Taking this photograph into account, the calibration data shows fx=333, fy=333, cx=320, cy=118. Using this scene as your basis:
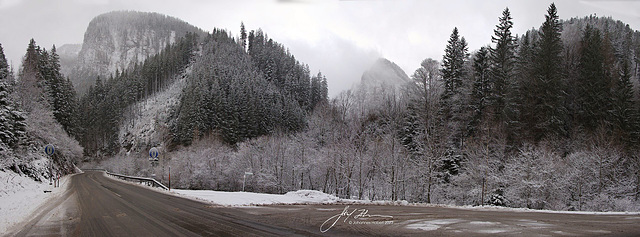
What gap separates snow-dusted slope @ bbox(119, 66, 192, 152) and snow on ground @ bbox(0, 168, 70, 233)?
64.3 m

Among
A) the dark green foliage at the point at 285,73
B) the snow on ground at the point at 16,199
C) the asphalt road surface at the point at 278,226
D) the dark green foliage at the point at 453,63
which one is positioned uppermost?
the dark green foliage at the point at 285,73

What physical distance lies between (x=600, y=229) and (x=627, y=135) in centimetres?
3815

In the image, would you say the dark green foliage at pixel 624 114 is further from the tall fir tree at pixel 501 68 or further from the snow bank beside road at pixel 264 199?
the snow bank beside road at pixel 264 199

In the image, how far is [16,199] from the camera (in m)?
19.2

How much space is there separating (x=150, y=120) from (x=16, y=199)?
91.9m

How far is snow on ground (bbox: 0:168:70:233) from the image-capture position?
40.1 ft

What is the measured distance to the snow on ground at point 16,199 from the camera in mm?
12208

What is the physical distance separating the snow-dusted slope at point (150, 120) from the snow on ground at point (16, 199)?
64315mm

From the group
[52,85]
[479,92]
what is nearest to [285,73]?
[52,85]

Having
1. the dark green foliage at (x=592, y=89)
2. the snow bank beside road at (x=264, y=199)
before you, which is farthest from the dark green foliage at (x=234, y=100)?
the snow bank beside road at (x=264, y=199)

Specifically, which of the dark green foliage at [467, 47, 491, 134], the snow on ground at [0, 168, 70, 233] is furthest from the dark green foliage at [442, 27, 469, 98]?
the snow on ground at [0, 168, 70, 233]

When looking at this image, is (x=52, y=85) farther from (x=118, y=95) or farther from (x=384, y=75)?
(x=384, y=75)

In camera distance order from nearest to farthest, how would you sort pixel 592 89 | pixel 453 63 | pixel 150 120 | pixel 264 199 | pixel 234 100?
pixel 264 199
pixel 592 89
pixel 453 63
pixel 234 100
pixel 150 120

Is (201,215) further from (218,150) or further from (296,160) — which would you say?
(218,150)
